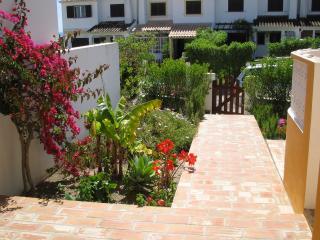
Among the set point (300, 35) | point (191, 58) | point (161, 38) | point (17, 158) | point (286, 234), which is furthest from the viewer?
point (161, 38)

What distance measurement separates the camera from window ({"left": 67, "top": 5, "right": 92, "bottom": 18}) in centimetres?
4116

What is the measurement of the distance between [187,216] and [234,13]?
115 feet

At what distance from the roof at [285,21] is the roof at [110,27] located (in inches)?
486

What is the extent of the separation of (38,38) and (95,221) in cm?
406

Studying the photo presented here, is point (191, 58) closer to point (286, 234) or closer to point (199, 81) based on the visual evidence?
point (199, 81)

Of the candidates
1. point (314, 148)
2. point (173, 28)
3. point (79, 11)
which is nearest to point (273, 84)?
point (314, 148)

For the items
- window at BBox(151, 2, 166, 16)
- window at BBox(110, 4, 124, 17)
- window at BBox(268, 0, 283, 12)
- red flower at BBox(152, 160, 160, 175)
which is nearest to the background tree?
red flower at BBox(152, 160, 160, 175)

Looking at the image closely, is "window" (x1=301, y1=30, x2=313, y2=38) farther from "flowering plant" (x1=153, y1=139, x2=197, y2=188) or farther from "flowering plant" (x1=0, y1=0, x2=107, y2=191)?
"flowering plant" (x1=0, y1=0, x2=107, y2=191)

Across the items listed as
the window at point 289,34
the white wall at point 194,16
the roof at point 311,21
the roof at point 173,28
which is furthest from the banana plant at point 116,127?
the white wall at point 194,16

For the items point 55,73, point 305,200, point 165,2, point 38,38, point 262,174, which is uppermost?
point 165,2

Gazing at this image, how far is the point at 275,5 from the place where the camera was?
37469 millimetres

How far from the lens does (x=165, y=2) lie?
39.2 metres

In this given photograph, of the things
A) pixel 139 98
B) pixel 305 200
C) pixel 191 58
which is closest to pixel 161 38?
pixel 191 58

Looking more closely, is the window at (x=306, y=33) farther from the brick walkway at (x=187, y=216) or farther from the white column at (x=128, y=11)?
the brick walkway at (x=187, y=216)
